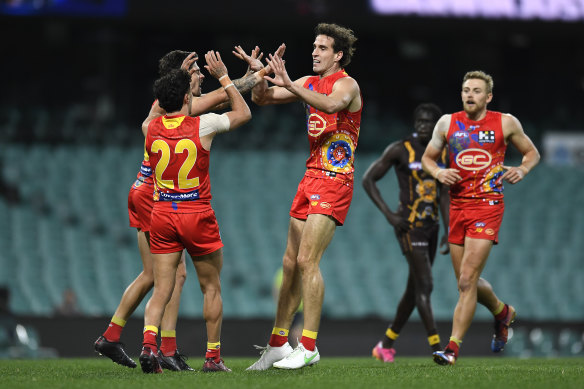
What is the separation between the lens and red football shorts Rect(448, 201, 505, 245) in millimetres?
7961

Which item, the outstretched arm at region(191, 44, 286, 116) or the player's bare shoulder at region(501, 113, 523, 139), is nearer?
the outstretched arm at region(191, 44, 286, 116)

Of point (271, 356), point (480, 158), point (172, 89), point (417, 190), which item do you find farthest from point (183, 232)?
point (417, 190)

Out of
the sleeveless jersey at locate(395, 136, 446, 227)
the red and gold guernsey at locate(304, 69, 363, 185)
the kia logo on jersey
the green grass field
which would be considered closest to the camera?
the green grass field

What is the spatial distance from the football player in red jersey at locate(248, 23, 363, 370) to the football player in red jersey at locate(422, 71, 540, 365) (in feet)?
3.76

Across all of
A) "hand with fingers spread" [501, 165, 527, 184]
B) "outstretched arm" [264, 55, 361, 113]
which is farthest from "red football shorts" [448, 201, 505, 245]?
"outstretched arm" [264, 55, 361, 113]

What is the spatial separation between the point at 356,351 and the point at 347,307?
8.95 ft

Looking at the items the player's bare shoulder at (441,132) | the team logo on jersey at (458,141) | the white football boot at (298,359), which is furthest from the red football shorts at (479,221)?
the white football boot at (298,359)

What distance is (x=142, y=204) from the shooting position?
773 cm

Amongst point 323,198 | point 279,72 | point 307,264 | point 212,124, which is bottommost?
point 307,264

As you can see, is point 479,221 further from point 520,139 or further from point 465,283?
point 520,139

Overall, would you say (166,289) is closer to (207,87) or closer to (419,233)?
(419,233)

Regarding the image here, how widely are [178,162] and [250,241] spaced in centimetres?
1071

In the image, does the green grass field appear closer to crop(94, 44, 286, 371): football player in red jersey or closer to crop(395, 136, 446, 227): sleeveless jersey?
crop(94, 44, 286, 371): football player in red jersey

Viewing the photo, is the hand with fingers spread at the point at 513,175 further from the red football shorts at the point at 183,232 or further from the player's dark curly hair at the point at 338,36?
the red football shorts at the point at 183,232
